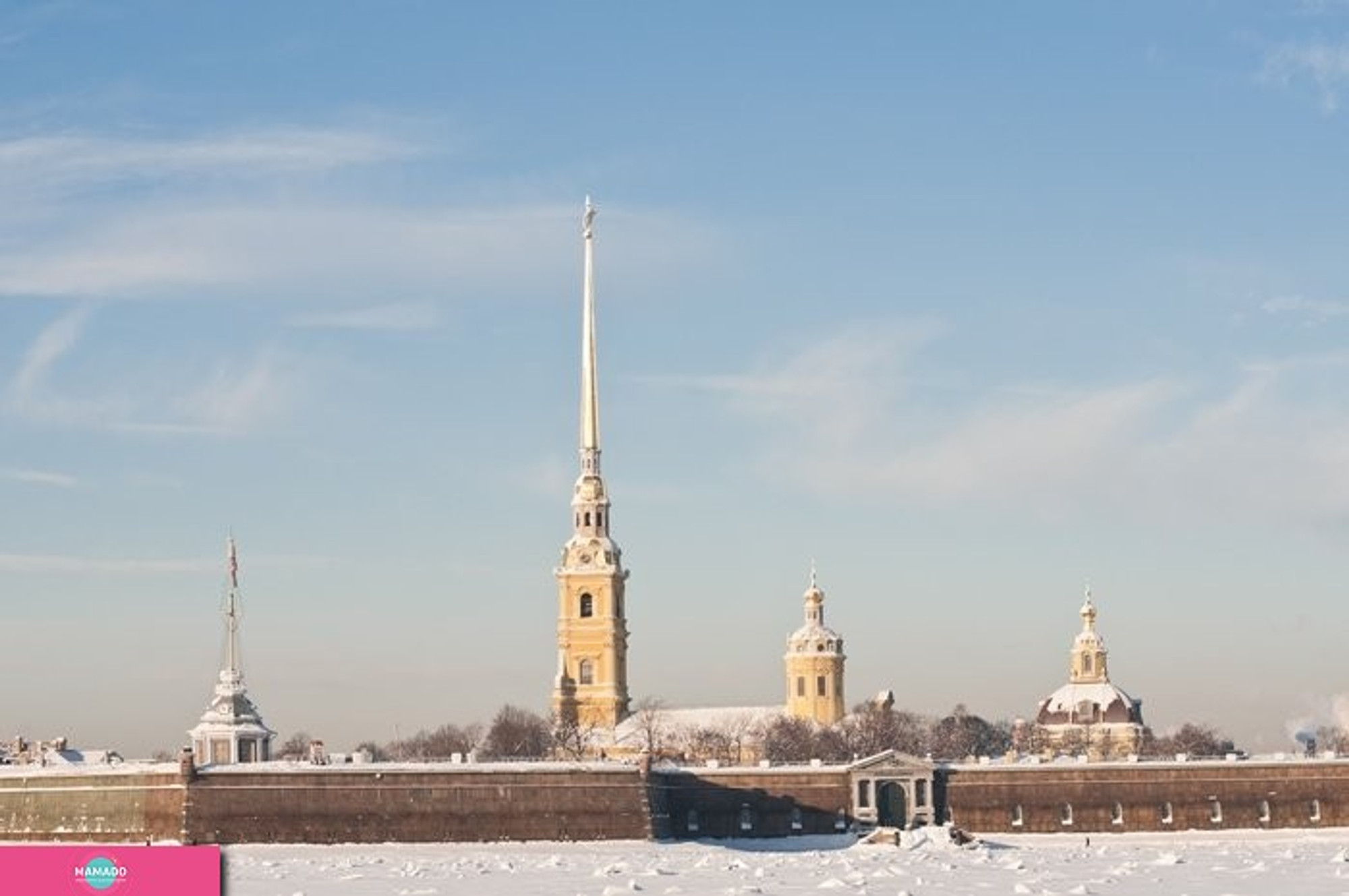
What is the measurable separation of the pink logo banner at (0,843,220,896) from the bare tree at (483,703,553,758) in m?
126

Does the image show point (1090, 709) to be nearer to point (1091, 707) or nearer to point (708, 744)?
point (1091, 707)

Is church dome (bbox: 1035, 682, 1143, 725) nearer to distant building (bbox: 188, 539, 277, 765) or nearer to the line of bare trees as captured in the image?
the line of bare trees

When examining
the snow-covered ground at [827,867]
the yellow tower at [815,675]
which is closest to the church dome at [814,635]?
the yellow tower at [815,675]

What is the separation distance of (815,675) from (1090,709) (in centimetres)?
2585

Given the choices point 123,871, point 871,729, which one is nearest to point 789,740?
point 871,729

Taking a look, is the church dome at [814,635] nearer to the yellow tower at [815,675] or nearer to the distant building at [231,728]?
the yellow tower at [815,675]

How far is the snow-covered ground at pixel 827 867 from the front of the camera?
5712 centimetres

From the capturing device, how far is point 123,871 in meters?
15.8

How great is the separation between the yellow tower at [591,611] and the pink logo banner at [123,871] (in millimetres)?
155013

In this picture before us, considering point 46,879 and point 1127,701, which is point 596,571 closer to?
point 1127,701

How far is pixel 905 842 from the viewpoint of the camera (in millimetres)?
88750

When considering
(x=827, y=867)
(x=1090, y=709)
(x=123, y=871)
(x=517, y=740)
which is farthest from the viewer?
(x=1090, y=709)

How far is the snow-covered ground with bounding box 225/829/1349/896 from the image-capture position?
187 feet

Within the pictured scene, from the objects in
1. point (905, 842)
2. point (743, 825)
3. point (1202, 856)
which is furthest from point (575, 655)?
point (1202, 856)
